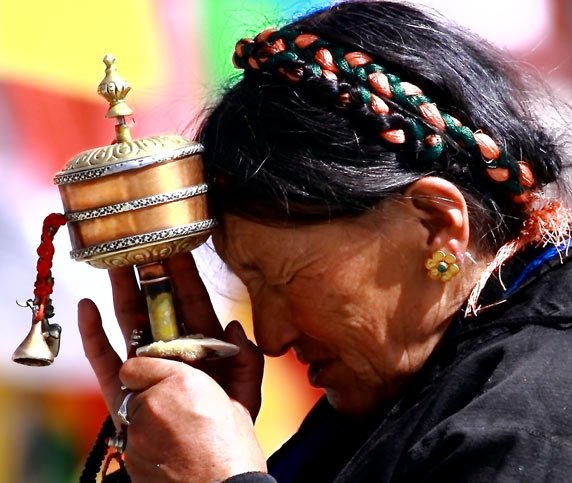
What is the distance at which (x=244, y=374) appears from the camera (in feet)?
6.50

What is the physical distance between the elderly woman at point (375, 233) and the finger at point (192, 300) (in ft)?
0.51

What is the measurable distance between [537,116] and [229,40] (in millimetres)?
1654

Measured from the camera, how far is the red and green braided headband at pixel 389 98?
1.71m

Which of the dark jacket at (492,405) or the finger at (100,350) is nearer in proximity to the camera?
the dark jacket at (492,405)

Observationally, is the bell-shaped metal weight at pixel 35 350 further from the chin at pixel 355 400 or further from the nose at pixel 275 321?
the chin at pixel 355 400

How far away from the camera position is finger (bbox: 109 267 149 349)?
2.09m

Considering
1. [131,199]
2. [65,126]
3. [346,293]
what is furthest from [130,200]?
[65,126]

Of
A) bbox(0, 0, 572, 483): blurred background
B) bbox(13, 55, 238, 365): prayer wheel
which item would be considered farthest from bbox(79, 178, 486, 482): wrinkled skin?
bbox(0, 0, 572, 483): blurred background

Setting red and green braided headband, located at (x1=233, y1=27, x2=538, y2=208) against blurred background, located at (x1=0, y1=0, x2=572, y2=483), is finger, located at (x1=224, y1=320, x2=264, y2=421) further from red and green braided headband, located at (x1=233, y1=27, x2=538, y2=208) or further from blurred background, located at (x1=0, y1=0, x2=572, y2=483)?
blurred background, located at (x1=0, y1=0, x2=572, y2=483)

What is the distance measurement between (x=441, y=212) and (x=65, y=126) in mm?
1825

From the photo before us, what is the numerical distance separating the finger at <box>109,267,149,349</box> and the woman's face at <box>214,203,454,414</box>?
287mm

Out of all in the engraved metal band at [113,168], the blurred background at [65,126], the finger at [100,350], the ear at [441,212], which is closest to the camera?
the engraved metal band at [113,168]

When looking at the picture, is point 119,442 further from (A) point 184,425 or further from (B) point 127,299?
(B) point 127,299

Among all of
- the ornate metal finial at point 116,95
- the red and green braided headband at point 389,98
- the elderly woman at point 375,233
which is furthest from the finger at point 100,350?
the red and green braided headband at point 389,98
